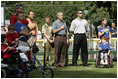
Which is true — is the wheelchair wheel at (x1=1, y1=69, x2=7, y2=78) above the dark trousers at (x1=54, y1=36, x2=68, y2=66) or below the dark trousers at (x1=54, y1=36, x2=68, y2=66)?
below

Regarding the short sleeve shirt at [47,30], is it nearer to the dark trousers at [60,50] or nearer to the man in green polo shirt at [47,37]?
the man in green polo shirt at [47,37]

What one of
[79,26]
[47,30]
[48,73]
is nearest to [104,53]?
[79,26]

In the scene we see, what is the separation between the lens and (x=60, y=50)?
53.9ft

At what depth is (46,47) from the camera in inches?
675

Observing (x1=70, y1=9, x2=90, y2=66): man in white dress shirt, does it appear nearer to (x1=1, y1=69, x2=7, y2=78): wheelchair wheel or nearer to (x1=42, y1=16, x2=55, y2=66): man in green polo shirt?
(x1=42, y1=16, x2=55, y2=66): man in green polo shirt

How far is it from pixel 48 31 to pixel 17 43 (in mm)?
4632

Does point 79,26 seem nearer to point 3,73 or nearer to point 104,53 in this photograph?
point 104,53

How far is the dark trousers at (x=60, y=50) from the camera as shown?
16.3m

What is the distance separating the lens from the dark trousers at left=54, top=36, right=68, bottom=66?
16.3 m

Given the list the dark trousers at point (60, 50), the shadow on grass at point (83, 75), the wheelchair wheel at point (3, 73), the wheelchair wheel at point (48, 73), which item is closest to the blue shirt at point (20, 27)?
the wheelchair wheel at point (48, 73)

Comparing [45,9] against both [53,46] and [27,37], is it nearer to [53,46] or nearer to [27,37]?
[53,46]

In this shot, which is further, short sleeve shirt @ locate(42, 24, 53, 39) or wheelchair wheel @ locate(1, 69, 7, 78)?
short sleeve shirt @ locate(42, 24, 53, 39)

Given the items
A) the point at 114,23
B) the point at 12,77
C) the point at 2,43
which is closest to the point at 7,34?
the point at 2,43

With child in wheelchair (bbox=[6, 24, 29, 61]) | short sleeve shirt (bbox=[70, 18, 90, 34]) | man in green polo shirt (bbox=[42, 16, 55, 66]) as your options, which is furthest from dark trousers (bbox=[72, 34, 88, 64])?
child in wheelchair (bbox=[6, 24, 29, 61])
